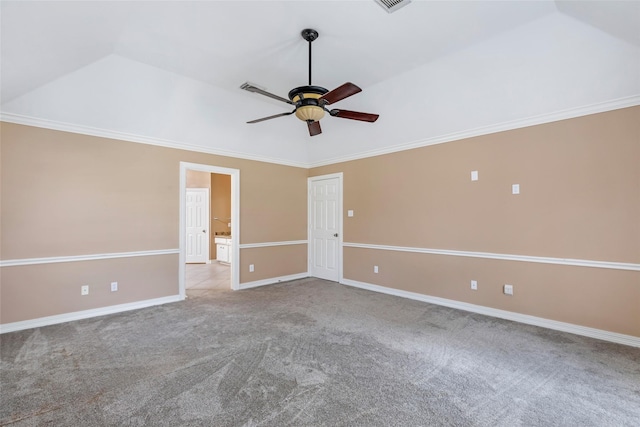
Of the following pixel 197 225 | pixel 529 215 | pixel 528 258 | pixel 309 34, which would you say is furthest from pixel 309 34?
pixel 197 225

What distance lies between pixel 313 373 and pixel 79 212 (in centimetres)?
359

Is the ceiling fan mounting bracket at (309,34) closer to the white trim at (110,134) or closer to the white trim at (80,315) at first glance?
the white trim at (110,134)

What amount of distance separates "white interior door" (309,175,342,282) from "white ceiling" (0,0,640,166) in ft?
6.08

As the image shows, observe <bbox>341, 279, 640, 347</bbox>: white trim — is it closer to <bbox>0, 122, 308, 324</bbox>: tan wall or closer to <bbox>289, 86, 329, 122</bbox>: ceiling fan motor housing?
<bbox>289, 86, 329, 122</bbox>: ceiling fan motor housing

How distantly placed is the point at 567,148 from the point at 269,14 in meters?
3.47

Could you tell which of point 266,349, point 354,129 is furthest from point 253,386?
point 354,129

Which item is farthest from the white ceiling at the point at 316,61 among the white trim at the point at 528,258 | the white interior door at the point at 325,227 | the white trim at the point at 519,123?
the white interior door at the point at 325,227

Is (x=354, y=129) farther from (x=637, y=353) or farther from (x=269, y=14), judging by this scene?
(x=637, y=353)

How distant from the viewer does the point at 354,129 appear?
4.92 m

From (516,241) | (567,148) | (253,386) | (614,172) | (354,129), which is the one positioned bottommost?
(253,386)

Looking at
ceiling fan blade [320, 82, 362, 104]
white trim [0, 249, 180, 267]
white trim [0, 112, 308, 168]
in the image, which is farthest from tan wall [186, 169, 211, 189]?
ceiling fan blade [320, 82, 362, 104]

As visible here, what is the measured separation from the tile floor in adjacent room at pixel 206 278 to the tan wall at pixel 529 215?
3.07 meters

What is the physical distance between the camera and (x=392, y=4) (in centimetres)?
246

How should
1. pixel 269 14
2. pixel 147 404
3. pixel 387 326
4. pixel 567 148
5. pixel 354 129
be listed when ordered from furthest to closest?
pixel 354 129
pixel 387 326
pixel 567 148
pixel 269 14
pixel 147 404
